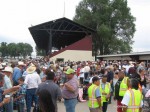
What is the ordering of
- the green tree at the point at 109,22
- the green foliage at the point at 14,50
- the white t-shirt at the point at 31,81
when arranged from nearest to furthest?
the white t-shirt at the point at 31,81 < the green tree at the point at 109,22 < the green foliage at the point at 14,50

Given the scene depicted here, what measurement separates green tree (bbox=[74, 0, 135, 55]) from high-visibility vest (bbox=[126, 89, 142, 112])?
5165 centimetres

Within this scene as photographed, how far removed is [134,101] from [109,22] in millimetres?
55234

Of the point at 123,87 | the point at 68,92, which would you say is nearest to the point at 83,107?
the point at 123,87

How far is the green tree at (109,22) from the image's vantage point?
6075 centimetres

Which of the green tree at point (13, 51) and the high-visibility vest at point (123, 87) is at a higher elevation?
the green tree at point (13, 51)

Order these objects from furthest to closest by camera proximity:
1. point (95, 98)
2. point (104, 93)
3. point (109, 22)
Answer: point (109, 22), point (104, 93), point (95, 98)

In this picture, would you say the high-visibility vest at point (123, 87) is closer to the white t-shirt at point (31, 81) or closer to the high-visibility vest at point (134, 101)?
the high-visibility vest at point (134, 101)

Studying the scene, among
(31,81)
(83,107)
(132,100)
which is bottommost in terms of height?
(83,107)

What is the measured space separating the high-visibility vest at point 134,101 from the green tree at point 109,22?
51649 mm

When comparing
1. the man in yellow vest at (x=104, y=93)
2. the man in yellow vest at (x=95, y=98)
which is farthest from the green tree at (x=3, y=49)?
the man in yellow vest at (x=95, y=98)

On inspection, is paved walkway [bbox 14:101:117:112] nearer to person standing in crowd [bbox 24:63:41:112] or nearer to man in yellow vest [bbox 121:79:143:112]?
person standing in crowd [bbox 24:63:41:112]

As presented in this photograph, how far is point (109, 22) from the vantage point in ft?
203

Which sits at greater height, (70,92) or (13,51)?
(13,51)

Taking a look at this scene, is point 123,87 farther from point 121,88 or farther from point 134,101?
point 134,101
